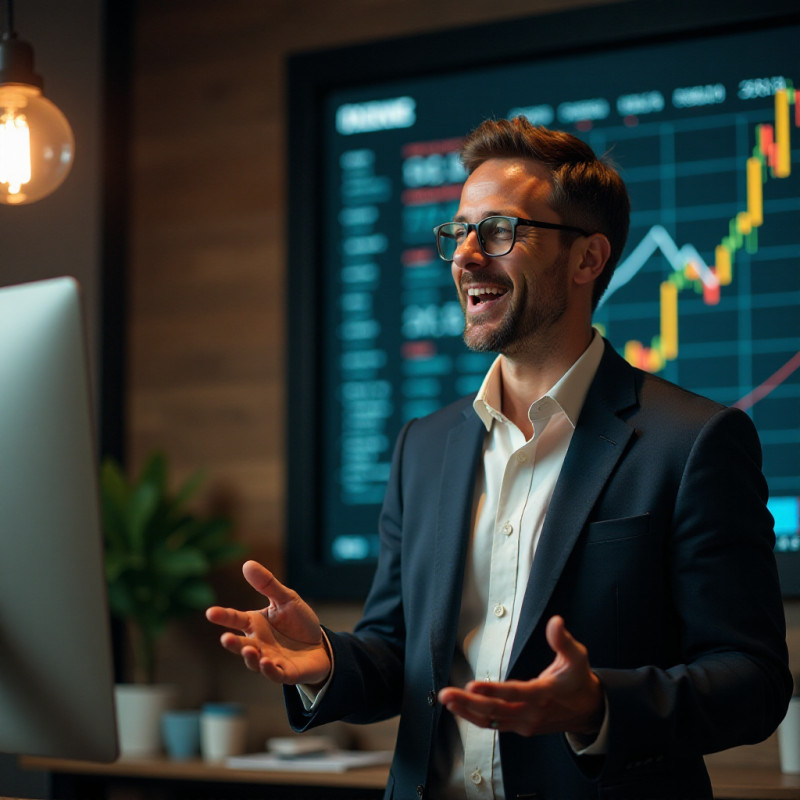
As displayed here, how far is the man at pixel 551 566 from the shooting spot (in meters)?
1.45

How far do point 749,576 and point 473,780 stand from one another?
0.53 meters

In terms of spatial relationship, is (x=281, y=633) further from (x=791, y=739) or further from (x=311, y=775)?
(x=791, y=739)

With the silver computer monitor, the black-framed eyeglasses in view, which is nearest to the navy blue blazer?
the black-framed eyeglasses

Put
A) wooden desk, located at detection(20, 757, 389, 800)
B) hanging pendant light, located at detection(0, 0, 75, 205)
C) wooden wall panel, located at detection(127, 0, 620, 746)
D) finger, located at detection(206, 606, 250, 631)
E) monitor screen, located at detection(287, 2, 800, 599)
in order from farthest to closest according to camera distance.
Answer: wooden wall panel, located at detection(127, 0, 620, 746) → monitor screen, located at detection(287, 2, 800, 599) → wooden desk, located at detection(20, 757, 389, 800) → hanging pendant light, located at detection(0, 0, 75, 205) → finger, located at detection(206, 606, 250, 631)

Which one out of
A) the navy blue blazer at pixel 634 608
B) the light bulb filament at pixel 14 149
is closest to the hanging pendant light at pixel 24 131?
the light bulb filament at pixel 14 149

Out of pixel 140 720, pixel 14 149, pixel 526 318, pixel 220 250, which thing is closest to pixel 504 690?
pixel 526 318

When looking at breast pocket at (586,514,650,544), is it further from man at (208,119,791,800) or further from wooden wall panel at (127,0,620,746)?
wooden wall panel at (127,0,620,746)

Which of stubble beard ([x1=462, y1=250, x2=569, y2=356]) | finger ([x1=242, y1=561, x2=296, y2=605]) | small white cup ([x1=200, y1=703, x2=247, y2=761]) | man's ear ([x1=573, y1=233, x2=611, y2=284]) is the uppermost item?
man's ear ([x1=573, y1=233, x2=611, y2=284])

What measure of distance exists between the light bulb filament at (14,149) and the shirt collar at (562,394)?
1.01 metres

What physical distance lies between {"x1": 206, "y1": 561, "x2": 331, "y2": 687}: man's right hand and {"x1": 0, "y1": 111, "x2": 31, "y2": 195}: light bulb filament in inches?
39.4

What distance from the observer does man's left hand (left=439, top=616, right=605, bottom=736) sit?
1246 millimetres

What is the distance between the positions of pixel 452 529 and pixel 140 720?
1.74 m

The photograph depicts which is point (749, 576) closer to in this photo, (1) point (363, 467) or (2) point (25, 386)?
(2) point (25, 386)

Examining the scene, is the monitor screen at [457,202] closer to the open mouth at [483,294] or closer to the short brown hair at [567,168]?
the short brown hair at [567,168]
